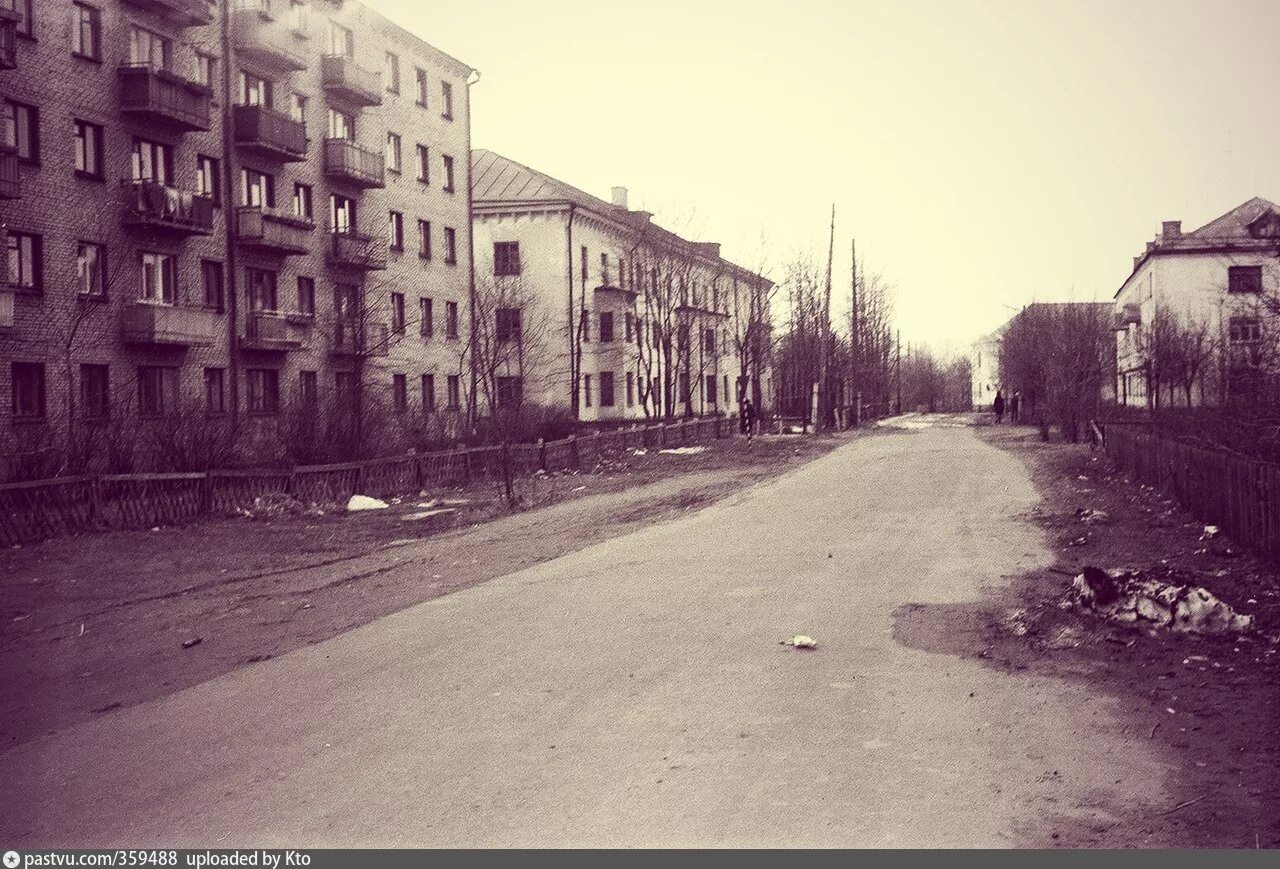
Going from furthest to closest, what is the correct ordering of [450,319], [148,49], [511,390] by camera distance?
[450,319] < [511,390] < [148,49]

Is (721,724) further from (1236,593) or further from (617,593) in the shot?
(1236,593)

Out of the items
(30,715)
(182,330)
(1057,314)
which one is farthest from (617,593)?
(1057,314)

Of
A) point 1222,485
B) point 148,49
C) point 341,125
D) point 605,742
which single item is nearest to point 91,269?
point 148,49

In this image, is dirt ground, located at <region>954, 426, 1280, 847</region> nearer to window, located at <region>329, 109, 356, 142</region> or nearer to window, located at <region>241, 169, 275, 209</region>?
window, located at <region>241, 169, 275, 209</region>

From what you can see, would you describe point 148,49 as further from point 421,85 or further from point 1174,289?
point 1174,289

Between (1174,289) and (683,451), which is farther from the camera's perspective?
(1174,289)

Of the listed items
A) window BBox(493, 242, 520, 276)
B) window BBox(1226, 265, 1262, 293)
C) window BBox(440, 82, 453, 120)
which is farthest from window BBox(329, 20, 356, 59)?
window BBox(1226, 265, 1262, 293)

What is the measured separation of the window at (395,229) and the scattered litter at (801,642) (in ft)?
109

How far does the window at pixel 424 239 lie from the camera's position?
4031 cm

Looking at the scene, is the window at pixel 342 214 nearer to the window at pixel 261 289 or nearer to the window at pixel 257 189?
the window at pixel 257 189

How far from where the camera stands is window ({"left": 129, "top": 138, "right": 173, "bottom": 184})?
88.3 ft

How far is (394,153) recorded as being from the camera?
3897 centimetres

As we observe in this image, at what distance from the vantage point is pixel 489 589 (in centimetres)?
1009

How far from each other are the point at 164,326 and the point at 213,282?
412 centimetres
